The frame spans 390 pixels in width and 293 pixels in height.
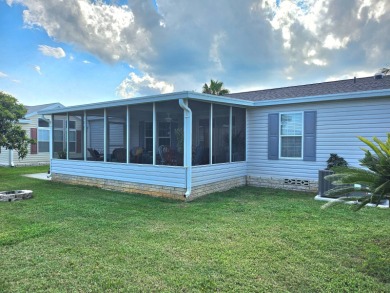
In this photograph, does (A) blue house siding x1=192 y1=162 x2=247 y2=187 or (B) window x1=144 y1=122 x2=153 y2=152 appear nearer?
(A) blue house siding x1=192 y1=162 x2=247 y2=187

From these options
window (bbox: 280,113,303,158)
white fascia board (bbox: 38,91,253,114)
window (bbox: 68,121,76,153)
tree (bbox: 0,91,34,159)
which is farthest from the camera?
tree (bbox: 0,91,34,159)

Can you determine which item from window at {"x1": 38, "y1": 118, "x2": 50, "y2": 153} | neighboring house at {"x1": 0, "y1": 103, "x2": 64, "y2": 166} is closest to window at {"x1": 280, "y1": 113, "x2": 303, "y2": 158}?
neighboring house at {"x1": 0, "y1": 103, "x2": 64, "y2": 166}

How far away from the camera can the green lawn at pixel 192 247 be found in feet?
8.77

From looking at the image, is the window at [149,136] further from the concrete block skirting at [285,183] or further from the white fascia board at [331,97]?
the concrete block skirting at [285,183]

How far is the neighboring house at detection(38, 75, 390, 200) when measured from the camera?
6.67 m

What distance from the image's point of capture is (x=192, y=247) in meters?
3.55

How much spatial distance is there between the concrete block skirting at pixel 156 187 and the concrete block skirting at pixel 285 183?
342mm

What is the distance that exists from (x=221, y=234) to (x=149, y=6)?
9.71 m

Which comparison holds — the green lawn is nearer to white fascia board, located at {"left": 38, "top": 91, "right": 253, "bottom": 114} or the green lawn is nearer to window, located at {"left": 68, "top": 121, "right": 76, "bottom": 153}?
white fascia board, located at {"left": 38, "top": 91, "right": 253, "bottom": 114}

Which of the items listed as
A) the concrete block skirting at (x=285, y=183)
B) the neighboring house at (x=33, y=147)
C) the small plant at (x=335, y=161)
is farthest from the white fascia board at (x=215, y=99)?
the neighboring house at (x=33, y=147)

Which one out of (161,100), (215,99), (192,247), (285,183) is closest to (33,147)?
(161,100)

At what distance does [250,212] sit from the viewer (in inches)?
211

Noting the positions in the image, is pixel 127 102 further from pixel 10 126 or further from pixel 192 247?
pixel 10 126

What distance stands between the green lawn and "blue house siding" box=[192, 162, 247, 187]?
0.89 m
